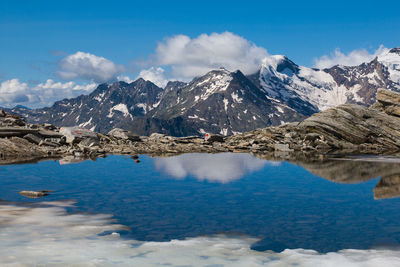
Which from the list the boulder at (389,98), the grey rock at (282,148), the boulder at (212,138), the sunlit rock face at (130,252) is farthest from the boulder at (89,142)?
the boulder at (389,98)

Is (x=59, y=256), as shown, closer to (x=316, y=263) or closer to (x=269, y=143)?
(x=316, y=263)

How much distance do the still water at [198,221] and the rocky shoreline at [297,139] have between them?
96.1 ft

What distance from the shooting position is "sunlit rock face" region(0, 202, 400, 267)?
1295 cm

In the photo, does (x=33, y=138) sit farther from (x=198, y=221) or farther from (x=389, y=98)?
(x=389, y=98)

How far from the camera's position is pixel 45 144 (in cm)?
5366

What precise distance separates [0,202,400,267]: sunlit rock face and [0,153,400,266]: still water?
0.12 feet

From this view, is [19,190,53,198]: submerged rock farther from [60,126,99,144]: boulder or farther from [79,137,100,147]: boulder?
[60,126,99,144]: boulder

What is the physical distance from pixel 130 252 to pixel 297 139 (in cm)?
7435

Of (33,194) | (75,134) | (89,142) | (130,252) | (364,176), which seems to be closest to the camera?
(130,252)

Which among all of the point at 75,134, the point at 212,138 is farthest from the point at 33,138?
the point at 212,138

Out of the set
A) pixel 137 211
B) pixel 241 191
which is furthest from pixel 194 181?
pixel 137 211

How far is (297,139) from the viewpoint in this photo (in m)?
83.9

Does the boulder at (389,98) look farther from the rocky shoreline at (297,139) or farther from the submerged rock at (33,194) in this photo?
the submerged rock at (33,194)

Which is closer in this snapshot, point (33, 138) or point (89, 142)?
point (33, 138)
